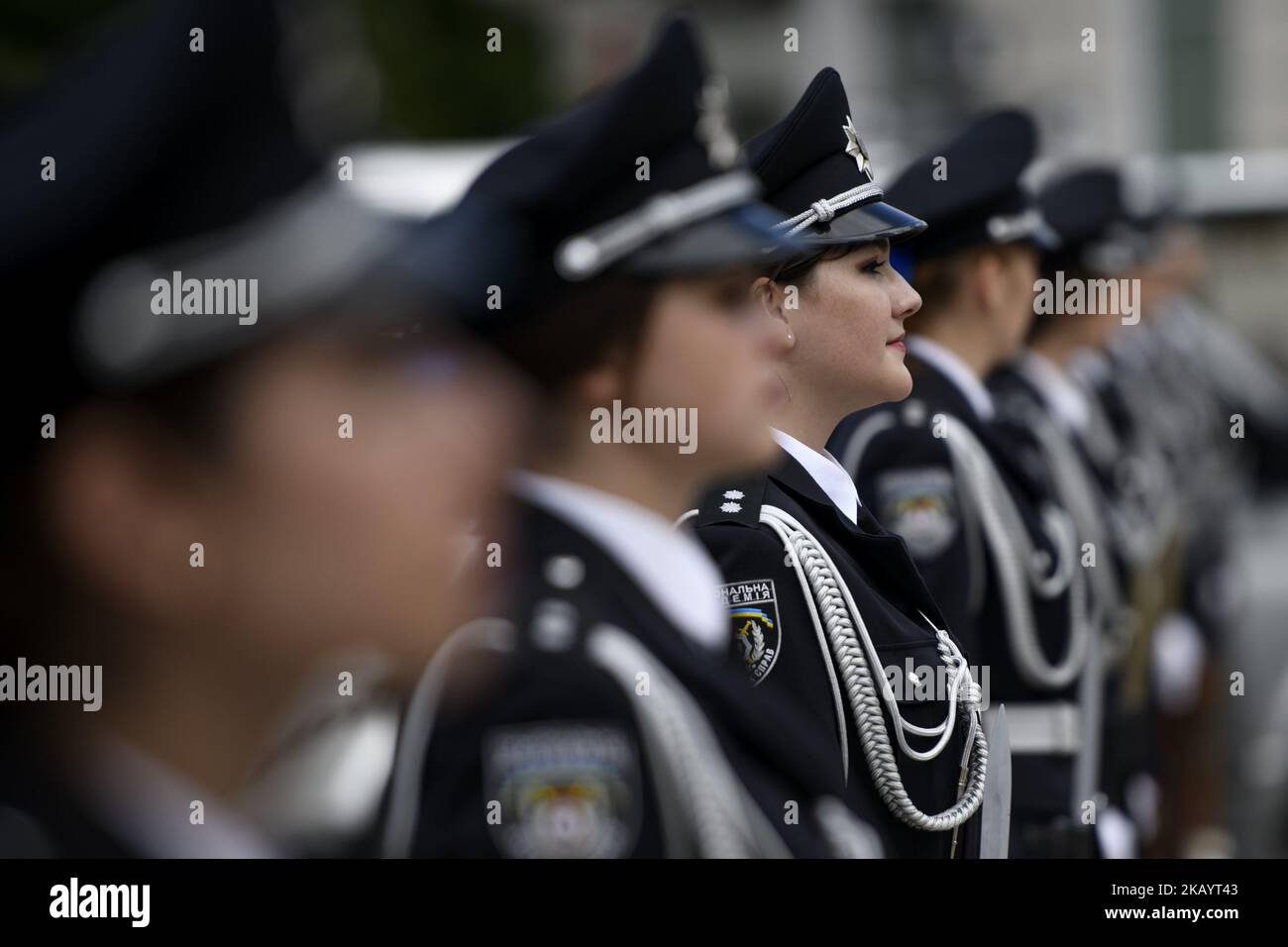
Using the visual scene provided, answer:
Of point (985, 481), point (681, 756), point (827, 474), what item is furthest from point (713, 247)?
point (985, 481)

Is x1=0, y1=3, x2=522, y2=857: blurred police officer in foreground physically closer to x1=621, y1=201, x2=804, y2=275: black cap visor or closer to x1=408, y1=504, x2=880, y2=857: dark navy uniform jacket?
x1=408, y1=504, x2=880, y2=857: dark navy uniform jacket

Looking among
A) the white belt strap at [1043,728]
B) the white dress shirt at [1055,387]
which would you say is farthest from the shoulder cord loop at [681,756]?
the white dress shirt at [1055,387]

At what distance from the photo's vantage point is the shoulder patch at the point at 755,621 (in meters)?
2.25

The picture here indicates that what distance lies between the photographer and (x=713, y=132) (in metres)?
2.19

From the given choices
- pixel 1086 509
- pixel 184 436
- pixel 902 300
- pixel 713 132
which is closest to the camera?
pixel 184 436

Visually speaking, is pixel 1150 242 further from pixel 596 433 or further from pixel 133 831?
pixel 133 831

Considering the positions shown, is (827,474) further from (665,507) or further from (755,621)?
(665,507)

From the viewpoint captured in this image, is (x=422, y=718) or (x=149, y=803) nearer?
(x=149, y=803)

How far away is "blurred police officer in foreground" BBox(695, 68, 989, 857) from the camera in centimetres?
226

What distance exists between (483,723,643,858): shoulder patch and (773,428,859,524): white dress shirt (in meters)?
0.70

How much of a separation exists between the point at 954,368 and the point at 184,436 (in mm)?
1764

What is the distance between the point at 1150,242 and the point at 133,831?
5.62 meters

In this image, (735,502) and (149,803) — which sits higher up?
(735,502)

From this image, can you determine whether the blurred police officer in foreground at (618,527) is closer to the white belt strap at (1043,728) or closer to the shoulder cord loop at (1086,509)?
the white belt strap at (1043,728)
